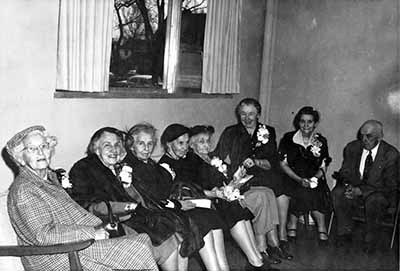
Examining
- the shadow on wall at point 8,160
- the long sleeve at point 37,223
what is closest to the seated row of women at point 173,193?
the long sleeve at point 37,223

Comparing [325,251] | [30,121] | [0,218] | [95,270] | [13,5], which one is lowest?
[325,251]

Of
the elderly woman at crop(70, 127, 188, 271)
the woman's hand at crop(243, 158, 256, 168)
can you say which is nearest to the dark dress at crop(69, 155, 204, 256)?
the elderly woman at crop(70, 127, 188, 271)

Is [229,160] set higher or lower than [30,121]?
lower

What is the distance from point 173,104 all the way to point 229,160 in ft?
2.39

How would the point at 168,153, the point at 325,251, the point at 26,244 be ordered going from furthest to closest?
the point at 325,251 → the point at 168,153 → the point at 26,244

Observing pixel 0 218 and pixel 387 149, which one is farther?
pixel 387 149

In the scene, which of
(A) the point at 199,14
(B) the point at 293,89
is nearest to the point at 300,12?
(B) the point at 293,89

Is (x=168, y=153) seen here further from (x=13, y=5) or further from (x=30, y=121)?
(x=13, y=5)

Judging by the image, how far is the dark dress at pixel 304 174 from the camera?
540 centimetres

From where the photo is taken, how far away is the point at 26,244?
3139 mm

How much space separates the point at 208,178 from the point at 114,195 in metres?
1.07

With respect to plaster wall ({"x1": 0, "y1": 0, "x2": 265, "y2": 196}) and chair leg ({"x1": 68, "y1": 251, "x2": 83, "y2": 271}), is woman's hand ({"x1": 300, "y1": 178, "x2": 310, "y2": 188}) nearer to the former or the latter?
plaster wall ({"x1": 0, "y1": 0, "x2": 265, "y2": 196})

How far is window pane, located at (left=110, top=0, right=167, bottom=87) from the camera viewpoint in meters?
4.69

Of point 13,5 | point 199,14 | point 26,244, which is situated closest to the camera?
point 26,244
